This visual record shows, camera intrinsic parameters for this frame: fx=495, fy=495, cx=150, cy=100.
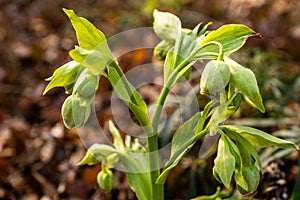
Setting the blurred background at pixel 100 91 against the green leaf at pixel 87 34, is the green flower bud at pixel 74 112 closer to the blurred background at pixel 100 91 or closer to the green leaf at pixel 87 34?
the green leaf at pixel 87 34

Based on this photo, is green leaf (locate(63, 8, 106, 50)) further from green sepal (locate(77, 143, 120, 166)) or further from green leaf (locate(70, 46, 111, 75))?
green sepal (locate(77, 143, 120, 166))

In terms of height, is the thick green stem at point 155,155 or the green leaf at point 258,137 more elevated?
the green leaf at point 258,137

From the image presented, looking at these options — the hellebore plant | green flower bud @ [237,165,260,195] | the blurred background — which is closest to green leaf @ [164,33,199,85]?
the hellebore plant

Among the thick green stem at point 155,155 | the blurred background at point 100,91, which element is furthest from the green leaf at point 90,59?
the blurred background at point 100,91

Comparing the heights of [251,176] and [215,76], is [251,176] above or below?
below

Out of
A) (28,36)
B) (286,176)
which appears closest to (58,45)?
(28,36)

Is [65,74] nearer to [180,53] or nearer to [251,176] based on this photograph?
[180,53]

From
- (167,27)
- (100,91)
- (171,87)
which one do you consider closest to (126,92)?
(171,87)
